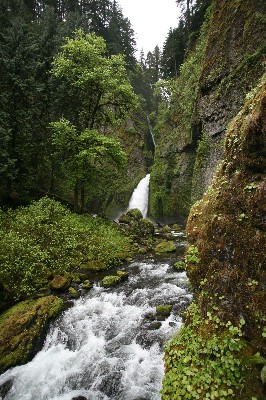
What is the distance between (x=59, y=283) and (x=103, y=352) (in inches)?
157

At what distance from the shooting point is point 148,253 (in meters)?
15.1

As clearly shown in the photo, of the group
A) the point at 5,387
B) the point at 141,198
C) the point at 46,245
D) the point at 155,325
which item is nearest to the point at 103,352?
the point at 155,325

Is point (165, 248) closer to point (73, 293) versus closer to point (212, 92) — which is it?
point (73, 293)

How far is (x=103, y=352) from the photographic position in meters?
6.93

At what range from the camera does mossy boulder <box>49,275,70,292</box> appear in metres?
10.1

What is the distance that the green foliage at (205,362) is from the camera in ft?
12.8

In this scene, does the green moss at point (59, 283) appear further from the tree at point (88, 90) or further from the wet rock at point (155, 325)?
the tree at point (88, 90)

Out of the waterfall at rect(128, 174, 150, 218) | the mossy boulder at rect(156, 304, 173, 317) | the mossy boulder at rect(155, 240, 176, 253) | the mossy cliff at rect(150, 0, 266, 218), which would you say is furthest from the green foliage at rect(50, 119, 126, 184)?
the waterfall at rect(128, 174, 150, 218)

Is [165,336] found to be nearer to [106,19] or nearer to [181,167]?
[181,167]

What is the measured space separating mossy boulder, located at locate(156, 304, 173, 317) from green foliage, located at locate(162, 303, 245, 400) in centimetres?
321

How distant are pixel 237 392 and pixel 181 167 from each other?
74.5ft

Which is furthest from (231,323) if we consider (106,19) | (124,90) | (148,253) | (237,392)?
(106,19)

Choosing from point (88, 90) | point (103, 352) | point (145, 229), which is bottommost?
point (103, 352)

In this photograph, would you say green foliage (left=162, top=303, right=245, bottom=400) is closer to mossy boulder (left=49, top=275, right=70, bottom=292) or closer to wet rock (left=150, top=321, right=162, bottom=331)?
wet rock (left=150, top=321, right=162, bottom=331)
